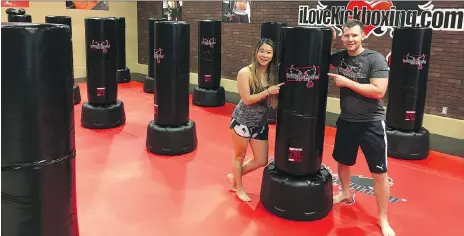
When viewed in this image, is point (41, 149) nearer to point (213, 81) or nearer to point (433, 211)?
point (433, 211)

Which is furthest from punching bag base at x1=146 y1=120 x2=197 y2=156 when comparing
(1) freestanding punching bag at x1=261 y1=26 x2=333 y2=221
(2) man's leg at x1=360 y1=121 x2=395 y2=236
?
(2) man's leg at x1=360 y1=121 x2=395 y2=236

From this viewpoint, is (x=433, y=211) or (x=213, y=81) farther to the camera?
(x=213, y=81)

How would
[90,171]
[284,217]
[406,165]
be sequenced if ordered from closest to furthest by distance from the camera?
[284,217]
[90,171]
[406,165]

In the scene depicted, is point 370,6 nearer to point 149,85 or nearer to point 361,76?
point 361,76

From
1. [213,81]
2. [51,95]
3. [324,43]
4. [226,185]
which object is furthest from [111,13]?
[51,95]

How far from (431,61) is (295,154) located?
13.8 ft

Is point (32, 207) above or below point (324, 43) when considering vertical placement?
below

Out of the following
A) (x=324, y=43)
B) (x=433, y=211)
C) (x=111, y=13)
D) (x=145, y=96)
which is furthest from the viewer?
(x=111, y=13)

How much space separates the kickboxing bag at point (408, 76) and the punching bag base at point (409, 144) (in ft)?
0.31

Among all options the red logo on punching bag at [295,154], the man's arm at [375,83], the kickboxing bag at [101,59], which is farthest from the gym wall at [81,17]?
the man's arm at [375,83]

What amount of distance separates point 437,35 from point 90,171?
5308 mm

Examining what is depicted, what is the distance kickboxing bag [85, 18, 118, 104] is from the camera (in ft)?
19.6

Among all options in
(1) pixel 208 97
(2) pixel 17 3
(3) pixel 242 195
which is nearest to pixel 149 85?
(1) pixel 208 97

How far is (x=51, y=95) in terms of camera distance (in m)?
1.97
